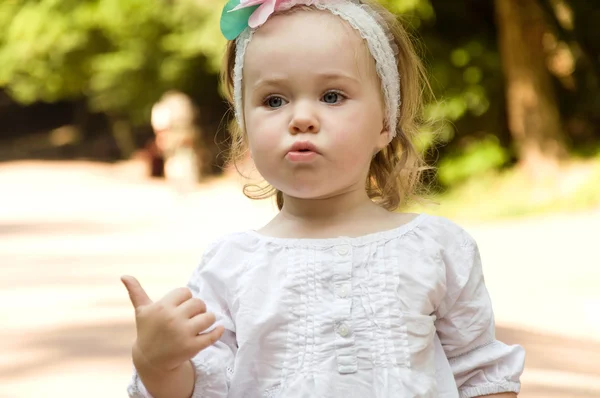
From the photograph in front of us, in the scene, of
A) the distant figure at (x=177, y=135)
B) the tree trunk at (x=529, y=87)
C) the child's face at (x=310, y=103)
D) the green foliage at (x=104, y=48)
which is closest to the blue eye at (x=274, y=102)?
the child's face at (x=310, y=103)

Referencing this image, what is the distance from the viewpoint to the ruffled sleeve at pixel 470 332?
2080 mm

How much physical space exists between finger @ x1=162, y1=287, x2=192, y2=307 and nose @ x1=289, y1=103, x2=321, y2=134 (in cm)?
38

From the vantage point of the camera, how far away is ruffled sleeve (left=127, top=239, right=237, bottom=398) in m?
1.98

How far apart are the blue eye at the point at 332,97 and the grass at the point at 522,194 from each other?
8.19 meters

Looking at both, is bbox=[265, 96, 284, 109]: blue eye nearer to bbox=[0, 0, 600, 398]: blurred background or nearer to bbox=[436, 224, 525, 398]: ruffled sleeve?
bbox=[436, 224, 525, 398]: ruffled sleeve

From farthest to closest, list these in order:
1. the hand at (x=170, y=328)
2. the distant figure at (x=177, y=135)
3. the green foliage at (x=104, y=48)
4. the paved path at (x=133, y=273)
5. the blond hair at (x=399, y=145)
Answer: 1. the green foliage at (x=104, y=48)
2. the distant figure at (x=177, y=135)
3. the paved path at (x=133, y=273)
4. the blond hair at (x=399, y=145)
5. the hand at (x=170, y=328)

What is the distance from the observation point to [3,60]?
19.4 metres

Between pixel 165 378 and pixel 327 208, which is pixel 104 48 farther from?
pixel 165 378

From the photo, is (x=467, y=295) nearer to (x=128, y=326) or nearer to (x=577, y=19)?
(x=128, y=326)

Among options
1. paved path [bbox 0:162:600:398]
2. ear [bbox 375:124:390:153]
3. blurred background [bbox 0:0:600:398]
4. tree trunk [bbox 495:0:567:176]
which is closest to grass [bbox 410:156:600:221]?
blurred background [bbox 0:0:600:398]

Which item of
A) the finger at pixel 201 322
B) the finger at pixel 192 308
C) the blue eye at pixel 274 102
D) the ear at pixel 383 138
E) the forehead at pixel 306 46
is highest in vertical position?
the forehead at pixel 306 46

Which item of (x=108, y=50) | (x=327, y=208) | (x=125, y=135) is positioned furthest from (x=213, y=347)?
(x=125, y=135)

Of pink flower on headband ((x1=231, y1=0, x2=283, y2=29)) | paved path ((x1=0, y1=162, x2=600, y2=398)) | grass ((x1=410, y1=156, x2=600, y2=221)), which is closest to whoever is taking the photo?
pink flower on headband ((x1=231, y1=0, x2=283, y2=29))

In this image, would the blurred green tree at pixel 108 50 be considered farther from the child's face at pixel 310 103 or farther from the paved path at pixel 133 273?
the child's face at pixel 310 103
